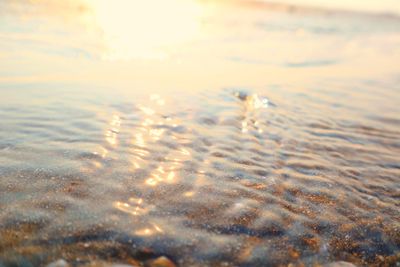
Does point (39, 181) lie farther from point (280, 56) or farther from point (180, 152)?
point (280, 56)

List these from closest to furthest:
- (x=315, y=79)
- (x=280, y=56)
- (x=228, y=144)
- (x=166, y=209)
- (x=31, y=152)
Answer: (x=166, y=209)
(x=31, y=152)
(x=228, y=144)
(x=315, y=79)
(x=280, y=56)

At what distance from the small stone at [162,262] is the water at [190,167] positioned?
36 millimetres

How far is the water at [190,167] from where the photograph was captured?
2.29 metres

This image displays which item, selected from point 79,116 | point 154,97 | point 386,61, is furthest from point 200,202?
point 386,61

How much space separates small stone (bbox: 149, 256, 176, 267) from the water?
0.12 ft

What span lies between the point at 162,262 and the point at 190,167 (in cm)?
132

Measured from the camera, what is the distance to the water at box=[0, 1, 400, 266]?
7.50ft

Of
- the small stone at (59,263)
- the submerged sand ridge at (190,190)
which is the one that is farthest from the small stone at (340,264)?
the small stone at (59,263)

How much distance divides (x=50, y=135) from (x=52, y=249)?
1.92 m

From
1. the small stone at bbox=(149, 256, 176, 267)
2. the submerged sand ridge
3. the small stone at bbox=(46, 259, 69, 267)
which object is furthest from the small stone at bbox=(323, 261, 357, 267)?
the small stone at bbox=(46, 259, 69, 267)

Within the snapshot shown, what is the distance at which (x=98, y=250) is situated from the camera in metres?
2.14

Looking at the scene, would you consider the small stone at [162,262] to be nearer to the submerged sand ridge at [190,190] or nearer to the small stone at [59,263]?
the submerged sand ridge at [190,190]

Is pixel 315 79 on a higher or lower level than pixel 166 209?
higher

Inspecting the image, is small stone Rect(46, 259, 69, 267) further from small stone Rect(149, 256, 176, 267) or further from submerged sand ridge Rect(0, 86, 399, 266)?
small stone Rect(149, 256, 176, 267)
